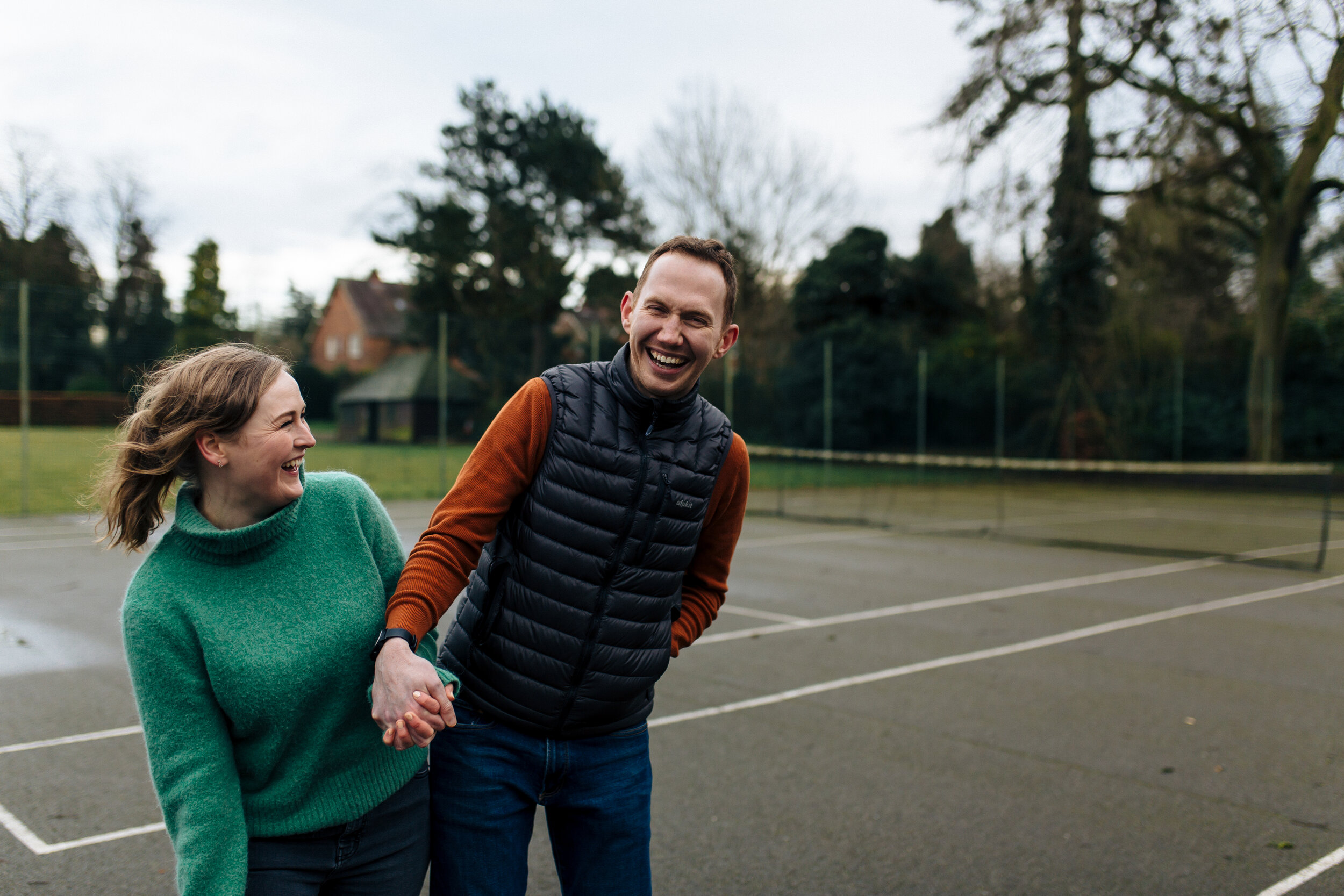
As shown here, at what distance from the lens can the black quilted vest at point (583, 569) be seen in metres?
2.16

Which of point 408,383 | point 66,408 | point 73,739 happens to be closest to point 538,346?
point 408,383

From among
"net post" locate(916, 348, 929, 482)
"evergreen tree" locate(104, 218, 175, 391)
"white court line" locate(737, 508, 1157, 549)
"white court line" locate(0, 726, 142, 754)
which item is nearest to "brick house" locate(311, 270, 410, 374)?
"net post" locate(916, 348, 929, 482)

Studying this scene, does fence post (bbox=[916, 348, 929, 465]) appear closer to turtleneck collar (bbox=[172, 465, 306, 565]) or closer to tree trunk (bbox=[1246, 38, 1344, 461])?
tree trunk (bbox=[1246, 38, 1344, 461])

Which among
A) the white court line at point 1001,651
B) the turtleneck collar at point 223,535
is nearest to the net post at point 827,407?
the white court line at point 1001,651

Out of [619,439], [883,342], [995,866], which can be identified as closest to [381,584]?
[619,439]

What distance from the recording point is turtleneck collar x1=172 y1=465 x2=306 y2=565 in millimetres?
1879

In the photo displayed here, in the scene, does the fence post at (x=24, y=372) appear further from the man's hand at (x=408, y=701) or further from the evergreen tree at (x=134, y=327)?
the man's hand at (x=408, y=701)

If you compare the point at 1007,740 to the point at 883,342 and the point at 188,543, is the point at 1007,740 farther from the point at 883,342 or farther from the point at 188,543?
the point at 883,342

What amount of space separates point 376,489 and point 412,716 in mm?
17180

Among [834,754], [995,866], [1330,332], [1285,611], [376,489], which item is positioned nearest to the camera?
[995,866]

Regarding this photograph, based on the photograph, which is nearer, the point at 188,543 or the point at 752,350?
the point at 188,543

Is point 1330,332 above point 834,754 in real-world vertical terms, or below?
above

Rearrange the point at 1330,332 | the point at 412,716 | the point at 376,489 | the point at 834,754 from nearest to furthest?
the point at 412,716
the point at 834,754
the point at 376,489
the point at 1330,332

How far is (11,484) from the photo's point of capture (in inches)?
748
